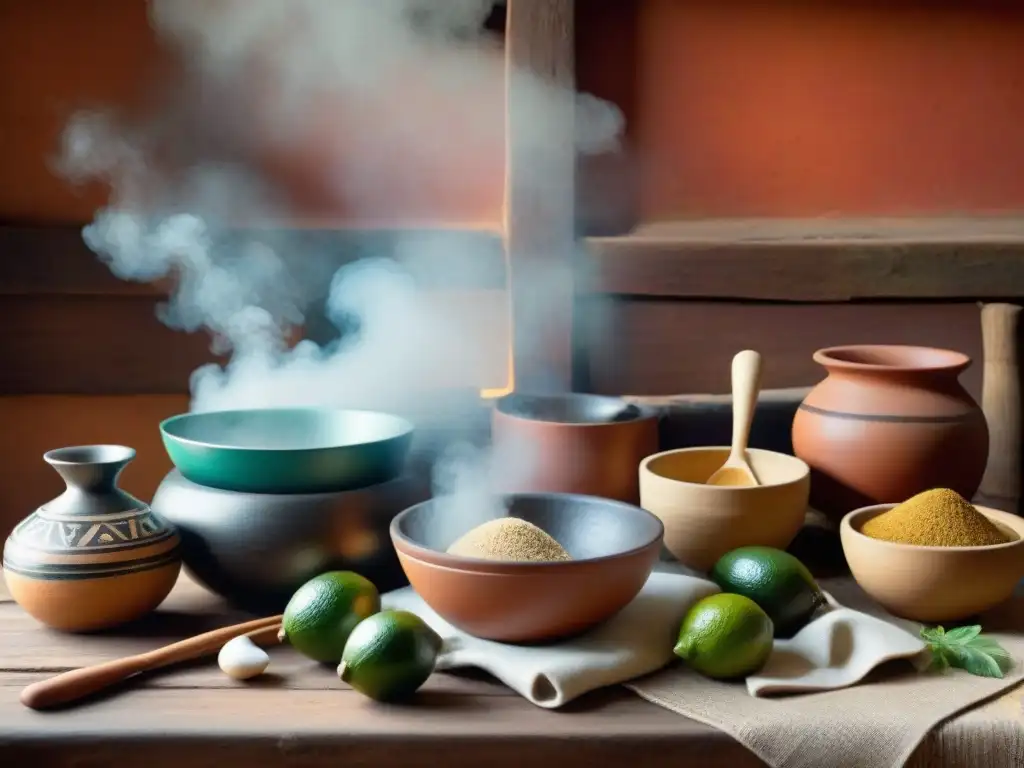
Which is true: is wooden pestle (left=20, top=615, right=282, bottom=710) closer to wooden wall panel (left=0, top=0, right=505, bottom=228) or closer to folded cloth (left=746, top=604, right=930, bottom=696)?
folded cloth (left=746, top=604, right=930, bottom=696)

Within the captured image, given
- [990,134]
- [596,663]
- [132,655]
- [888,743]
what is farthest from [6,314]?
[990,134]

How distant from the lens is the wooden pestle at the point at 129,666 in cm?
91

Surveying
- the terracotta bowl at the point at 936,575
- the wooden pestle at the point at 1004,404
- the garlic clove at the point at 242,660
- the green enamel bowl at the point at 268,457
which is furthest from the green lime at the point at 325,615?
the wooden pestle at the point at 1004,404

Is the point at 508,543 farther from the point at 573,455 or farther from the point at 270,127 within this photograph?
the point at 270,127

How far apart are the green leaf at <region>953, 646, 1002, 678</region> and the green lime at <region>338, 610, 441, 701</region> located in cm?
54

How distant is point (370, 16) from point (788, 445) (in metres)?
1.03

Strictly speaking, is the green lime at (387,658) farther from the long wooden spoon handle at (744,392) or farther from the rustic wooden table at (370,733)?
the long wooden spoon handle at (744,392)

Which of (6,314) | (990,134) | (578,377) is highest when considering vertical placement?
(990,134)

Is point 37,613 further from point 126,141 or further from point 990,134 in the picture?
point 990,134

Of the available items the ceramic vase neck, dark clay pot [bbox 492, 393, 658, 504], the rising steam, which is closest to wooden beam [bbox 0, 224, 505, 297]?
the rising steam

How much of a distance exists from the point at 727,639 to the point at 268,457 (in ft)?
1.74

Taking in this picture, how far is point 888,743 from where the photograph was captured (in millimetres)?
875

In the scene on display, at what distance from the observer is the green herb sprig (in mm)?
991

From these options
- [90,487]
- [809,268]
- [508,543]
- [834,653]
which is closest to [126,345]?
[90,487]
